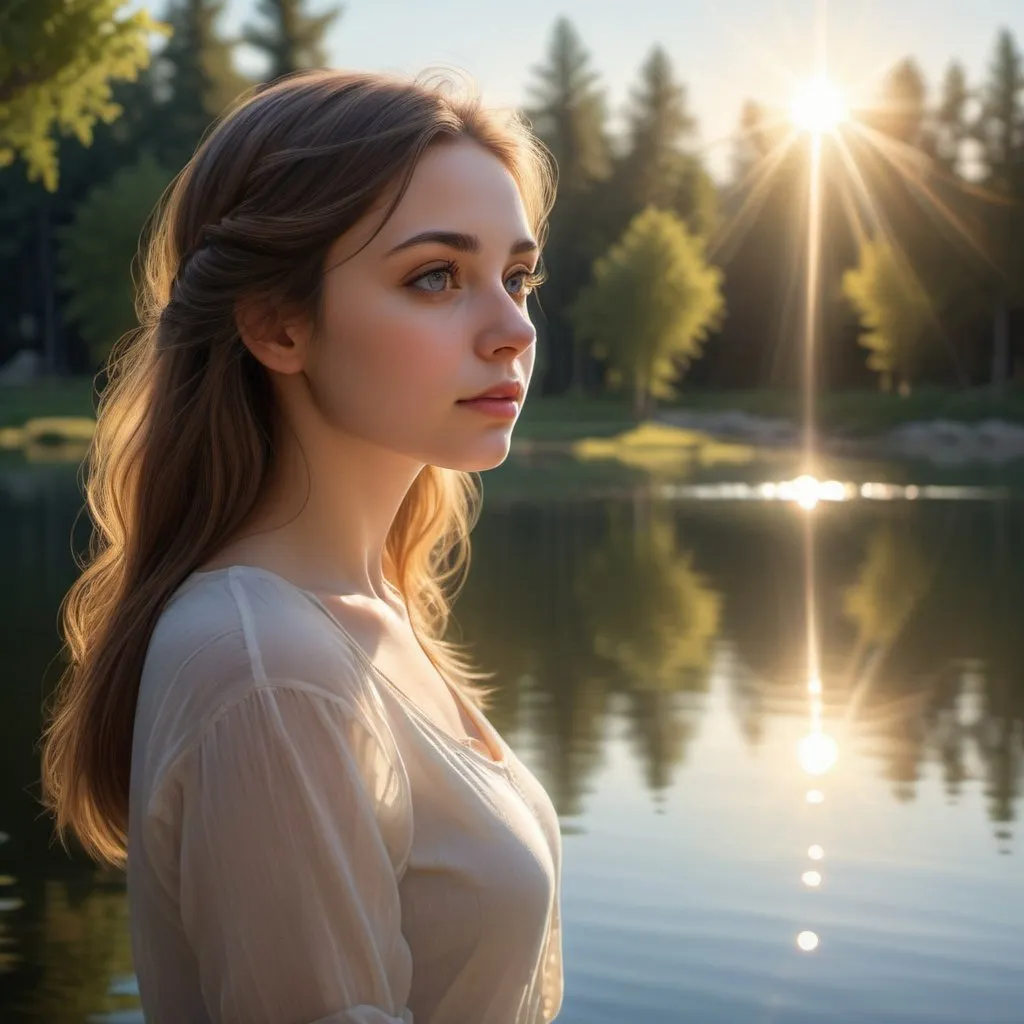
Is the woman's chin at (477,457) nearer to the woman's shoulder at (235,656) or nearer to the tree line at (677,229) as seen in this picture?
the woman's shoulder at (235,656)

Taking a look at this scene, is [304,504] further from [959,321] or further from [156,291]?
[959,321]

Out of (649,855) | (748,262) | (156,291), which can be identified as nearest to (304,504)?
(156,291)

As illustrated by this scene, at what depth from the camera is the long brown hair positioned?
6.35ft

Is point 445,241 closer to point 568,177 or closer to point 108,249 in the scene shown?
point 108,249

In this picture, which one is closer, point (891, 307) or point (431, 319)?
point (431, 319)

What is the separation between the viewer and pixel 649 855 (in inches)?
247

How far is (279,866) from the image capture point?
1653mm

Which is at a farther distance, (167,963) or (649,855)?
(649,855)

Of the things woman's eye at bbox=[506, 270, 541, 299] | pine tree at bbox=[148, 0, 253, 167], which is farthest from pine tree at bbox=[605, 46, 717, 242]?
woman's eye at bbox=[506, 270, 541, 299]

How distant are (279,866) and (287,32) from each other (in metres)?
60.3

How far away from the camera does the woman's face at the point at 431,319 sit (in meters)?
1.96

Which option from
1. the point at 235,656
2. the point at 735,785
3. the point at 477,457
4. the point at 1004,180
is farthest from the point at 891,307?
the point at 235,656

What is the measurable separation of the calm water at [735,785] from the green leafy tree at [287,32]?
45484mm

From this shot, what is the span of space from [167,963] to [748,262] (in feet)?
223
